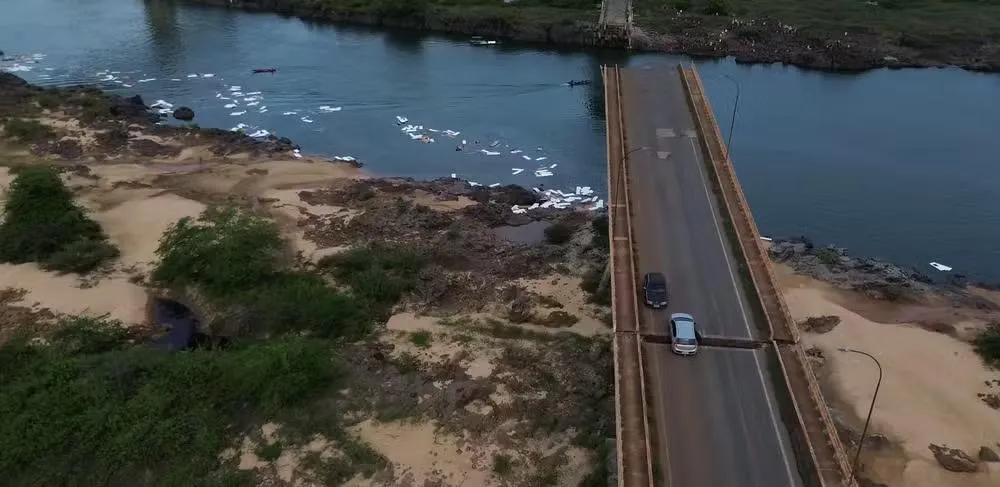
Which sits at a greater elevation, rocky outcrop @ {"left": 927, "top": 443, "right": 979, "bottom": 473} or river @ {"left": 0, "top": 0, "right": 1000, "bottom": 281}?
river @ {"left": 0, "top": 0, "right": 1000, "bottom": 281}

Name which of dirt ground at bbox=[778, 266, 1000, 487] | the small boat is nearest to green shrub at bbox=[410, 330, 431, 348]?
dirt ground at bbox=[778, 266, 1000, 487]

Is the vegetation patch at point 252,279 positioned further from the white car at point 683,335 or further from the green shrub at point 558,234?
the white car at point 683,335

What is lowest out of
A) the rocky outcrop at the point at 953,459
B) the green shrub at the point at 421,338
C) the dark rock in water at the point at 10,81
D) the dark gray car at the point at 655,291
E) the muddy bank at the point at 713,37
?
the rocky outcrop at the point at 953,459

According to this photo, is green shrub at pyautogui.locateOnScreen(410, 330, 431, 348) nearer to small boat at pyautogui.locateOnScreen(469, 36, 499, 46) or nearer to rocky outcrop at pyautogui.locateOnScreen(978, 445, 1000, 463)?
rocky outcrop at pyautogui.locateOnScreen(978, 445, 1000, 463)

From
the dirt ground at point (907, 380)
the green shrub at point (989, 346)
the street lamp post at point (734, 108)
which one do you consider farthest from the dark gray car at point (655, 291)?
the street lamp post at point (734, 108)

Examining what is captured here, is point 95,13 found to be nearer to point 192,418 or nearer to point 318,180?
point 318,180

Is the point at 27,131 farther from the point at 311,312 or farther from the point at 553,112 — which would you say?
Result: the point at 553,112

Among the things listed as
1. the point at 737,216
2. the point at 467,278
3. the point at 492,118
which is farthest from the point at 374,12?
the point at 737,216
